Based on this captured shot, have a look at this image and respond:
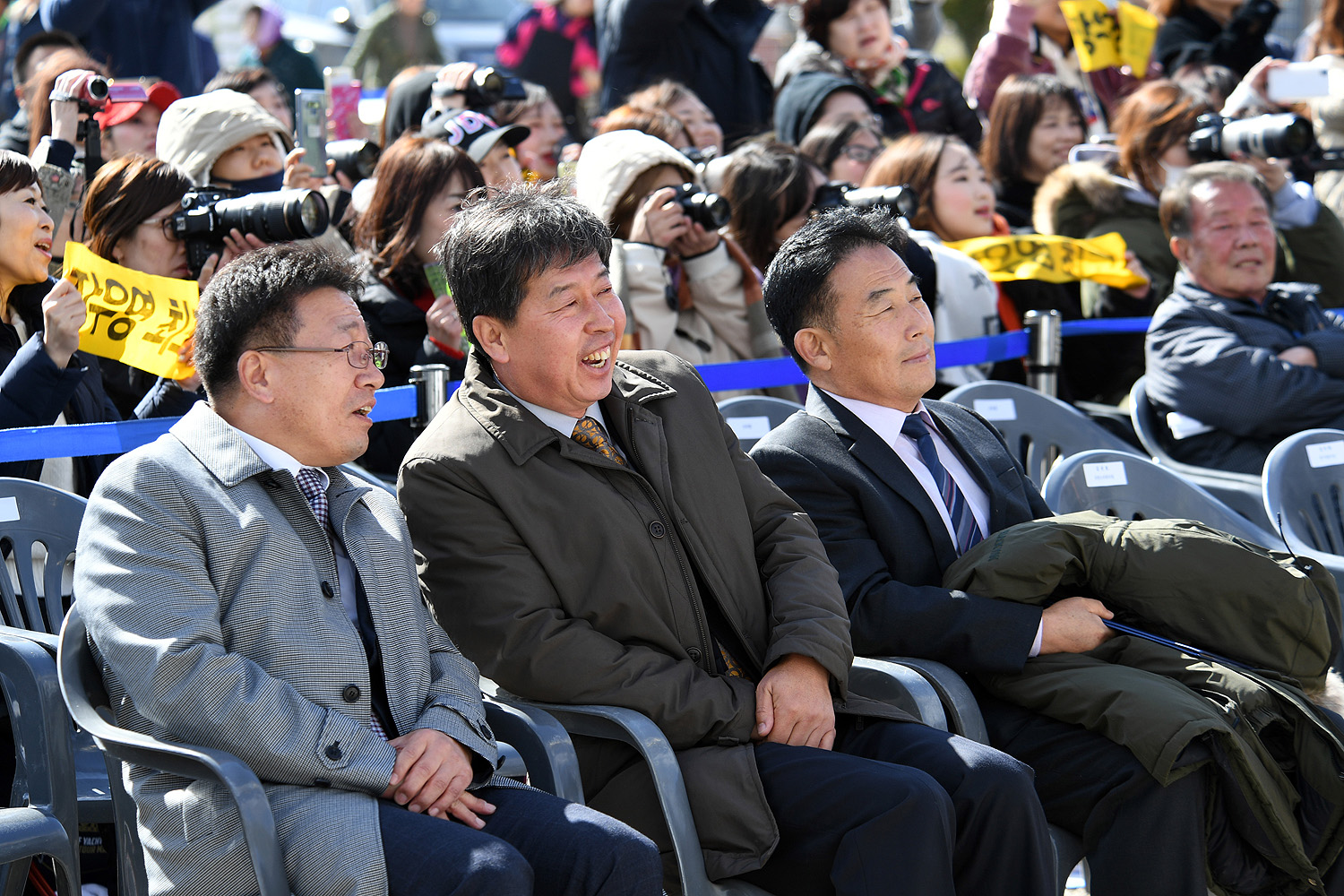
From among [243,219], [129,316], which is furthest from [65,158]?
[129,316]

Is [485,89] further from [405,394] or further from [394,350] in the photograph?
[405,394]

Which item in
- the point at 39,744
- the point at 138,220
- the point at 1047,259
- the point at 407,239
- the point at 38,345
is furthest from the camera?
the point at 1047,259

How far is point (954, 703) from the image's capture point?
2.72 metres

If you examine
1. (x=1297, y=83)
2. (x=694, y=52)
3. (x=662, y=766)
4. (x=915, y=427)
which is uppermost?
(x=694, y=52)

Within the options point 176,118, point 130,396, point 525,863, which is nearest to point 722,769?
point 525,863

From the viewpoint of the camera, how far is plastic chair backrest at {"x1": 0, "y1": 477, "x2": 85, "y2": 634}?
9.22 feet

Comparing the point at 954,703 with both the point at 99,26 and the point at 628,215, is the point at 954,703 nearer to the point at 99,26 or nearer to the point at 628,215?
the point at 628,215

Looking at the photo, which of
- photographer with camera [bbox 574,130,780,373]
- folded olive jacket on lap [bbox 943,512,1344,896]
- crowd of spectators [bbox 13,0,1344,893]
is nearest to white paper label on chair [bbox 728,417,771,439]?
crowd of spectators [bbox 13,0,1344,893]

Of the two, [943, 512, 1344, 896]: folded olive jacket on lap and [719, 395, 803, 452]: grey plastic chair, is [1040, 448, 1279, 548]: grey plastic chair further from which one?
[719, 395, 803, 452]: grey plastic chair

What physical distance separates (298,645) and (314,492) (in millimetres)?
311

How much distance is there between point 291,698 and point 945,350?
9.65 feet

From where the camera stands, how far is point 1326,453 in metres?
3.84

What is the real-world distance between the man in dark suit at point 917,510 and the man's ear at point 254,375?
1.12 metres

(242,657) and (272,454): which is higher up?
(272,454)
